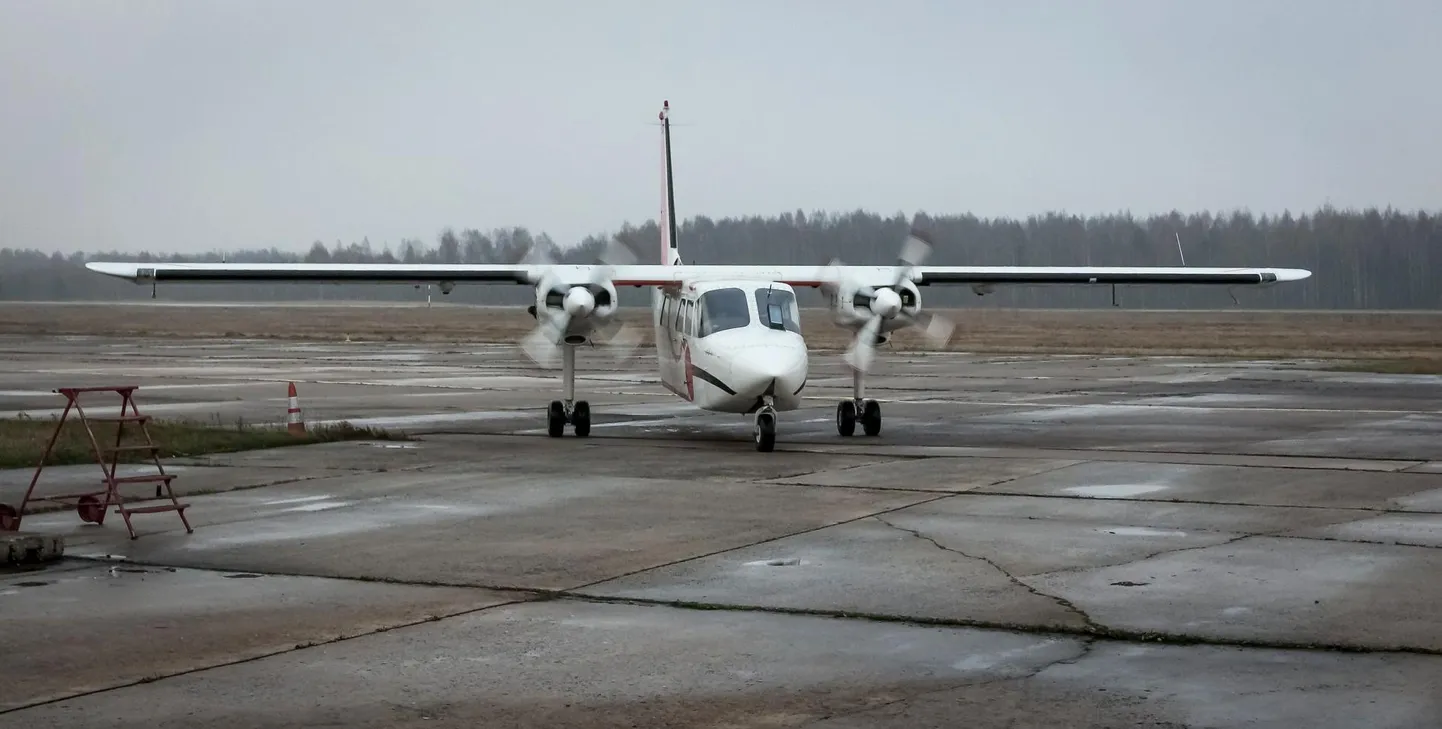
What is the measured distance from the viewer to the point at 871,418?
72.3 ft

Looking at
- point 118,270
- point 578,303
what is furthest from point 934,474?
point 118,270

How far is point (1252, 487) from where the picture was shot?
15.3 meters

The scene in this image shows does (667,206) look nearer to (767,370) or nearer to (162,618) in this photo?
(767,370)

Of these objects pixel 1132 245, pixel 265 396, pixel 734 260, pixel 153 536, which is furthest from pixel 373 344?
pixel 1132 245

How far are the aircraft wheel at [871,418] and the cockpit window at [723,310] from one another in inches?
109

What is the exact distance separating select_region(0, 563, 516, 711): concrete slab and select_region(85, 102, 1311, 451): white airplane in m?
9.80

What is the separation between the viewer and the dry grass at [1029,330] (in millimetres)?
56625

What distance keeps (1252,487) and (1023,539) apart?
4.39m

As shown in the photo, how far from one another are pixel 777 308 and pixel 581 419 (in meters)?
3.65

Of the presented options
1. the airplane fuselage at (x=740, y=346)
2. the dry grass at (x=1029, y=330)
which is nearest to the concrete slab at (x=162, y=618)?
the airplane fuselage at (x=740, y=346)

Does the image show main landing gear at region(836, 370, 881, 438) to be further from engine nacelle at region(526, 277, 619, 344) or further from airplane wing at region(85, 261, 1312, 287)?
engine nacelle at region(526, 277, 619, 344)

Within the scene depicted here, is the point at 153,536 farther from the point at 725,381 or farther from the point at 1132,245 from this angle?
the point at 1132,245

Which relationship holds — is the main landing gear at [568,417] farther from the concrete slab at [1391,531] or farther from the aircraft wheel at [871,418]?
the concrete slab at [1391,531]

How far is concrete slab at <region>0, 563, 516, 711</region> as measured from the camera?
309 inches
